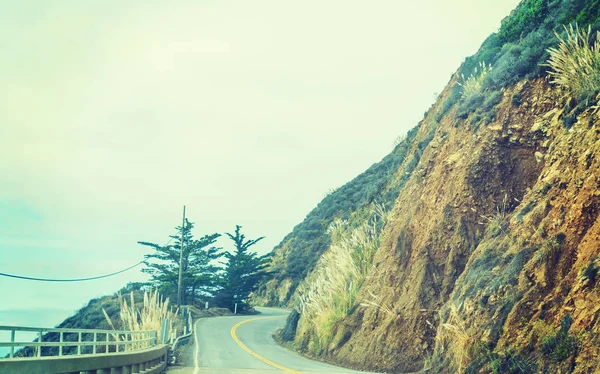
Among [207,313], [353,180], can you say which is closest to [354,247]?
[207,313]

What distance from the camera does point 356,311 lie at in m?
24.7

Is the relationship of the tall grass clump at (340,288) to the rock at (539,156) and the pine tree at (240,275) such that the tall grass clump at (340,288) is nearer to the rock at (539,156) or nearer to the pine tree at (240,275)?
the rock at (539,156)

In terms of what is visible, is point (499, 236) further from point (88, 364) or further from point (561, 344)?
point (88, 364)

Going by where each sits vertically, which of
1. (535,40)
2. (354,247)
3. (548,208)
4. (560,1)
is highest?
(560,1)

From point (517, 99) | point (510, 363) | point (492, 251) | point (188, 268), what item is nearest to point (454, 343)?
point (510, 363)

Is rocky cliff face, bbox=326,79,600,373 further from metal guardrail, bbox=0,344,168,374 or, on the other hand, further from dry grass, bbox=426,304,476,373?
metal guardrail, bbox=0,344,168,374

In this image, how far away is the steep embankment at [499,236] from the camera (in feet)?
45.9

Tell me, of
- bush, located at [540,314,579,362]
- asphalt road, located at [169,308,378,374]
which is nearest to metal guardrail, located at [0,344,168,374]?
asphalt road, located at [169,308,378,374]

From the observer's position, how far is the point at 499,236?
18047mm

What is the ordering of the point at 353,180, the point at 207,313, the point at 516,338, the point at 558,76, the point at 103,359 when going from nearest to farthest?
the point at 103,359, the point at 516,338, the point at 558,76, the point at 207,313, the point at 353,180

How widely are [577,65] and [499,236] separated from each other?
5.34 m

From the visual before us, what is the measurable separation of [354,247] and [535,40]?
12.3 meters

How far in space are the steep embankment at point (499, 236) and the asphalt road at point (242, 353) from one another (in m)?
1.80

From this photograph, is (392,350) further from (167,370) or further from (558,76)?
(558,76)
